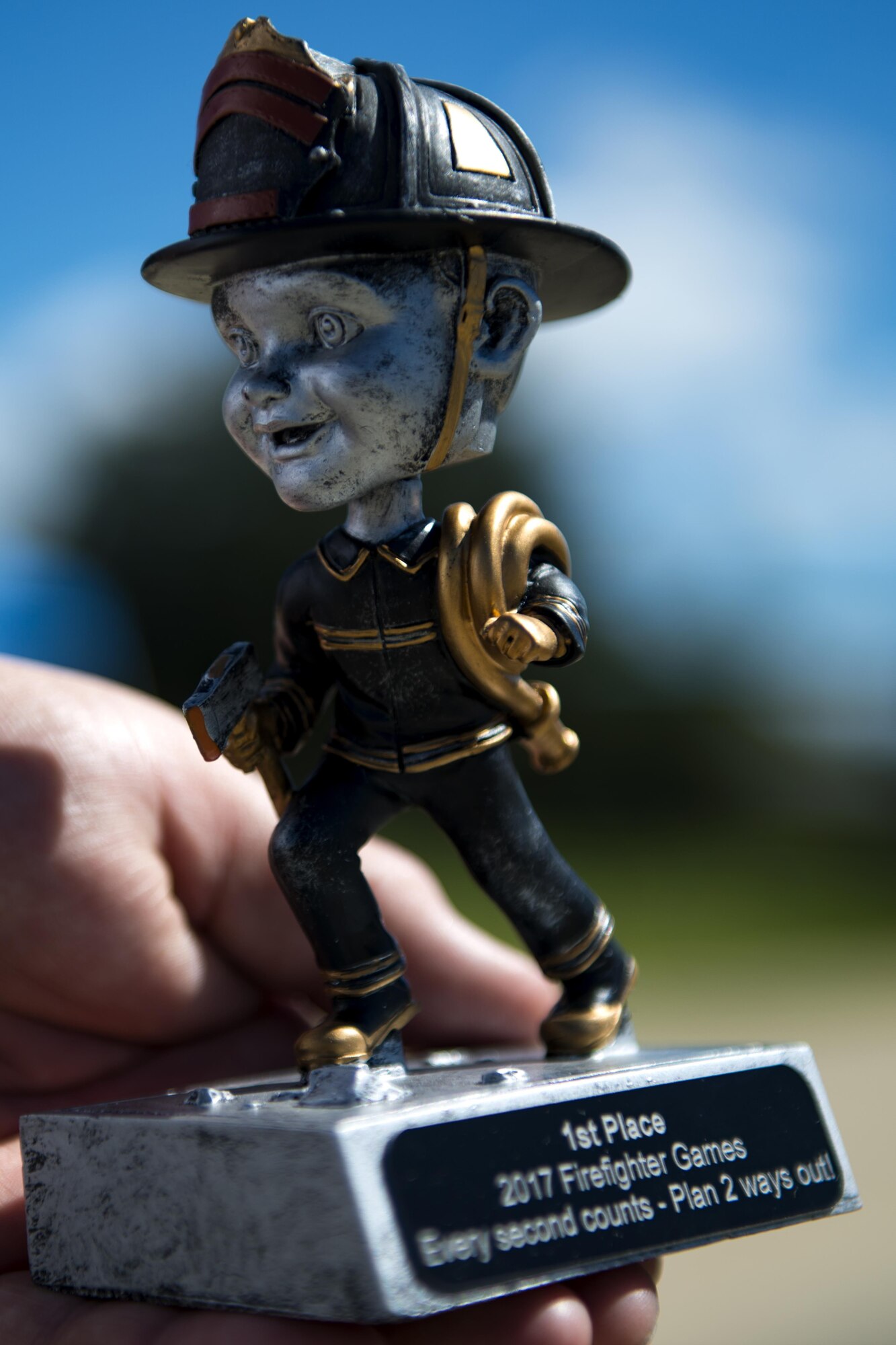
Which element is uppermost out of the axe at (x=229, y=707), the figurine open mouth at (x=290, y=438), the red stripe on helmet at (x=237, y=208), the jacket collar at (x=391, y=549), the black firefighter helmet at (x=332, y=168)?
the black firefighter helmet at (x=332, y=168)

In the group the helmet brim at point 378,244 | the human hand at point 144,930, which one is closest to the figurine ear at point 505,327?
the helmet brim at point 378,244

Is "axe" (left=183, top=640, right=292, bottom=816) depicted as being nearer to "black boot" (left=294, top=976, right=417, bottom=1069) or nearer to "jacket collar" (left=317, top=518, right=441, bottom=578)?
"jacket collar" (left=317, top=518, right=441, bottom=578)

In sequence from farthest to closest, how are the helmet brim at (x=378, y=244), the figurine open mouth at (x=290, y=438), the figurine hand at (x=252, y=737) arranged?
the figurine hand at (x=252, y=737) < the figurine open mouth at (x=290, y=438) < the helmet brim at (x=378, y=244)

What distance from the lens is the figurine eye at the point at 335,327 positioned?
165cm

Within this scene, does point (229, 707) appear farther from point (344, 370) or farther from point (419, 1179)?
point (419, 1179)

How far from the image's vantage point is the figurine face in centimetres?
164

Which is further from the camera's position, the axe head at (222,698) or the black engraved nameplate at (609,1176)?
the axe head at (222,698)

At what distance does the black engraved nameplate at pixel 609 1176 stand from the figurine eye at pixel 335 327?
0.96 metres

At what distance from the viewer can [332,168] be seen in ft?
5.19

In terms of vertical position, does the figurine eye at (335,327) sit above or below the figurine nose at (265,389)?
above

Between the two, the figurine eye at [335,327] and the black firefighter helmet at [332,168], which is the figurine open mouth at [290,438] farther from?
the black firefighter helmet at [332,168]

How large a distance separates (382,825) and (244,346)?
69 cm

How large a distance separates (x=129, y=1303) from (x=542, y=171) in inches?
60.7

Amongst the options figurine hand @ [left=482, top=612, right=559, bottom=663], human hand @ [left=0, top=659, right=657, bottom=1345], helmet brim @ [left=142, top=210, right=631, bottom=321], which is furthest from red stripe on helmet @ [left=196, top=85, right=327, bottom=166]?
human hand @ [left=0, top=659, right=657, bottom=1345]
